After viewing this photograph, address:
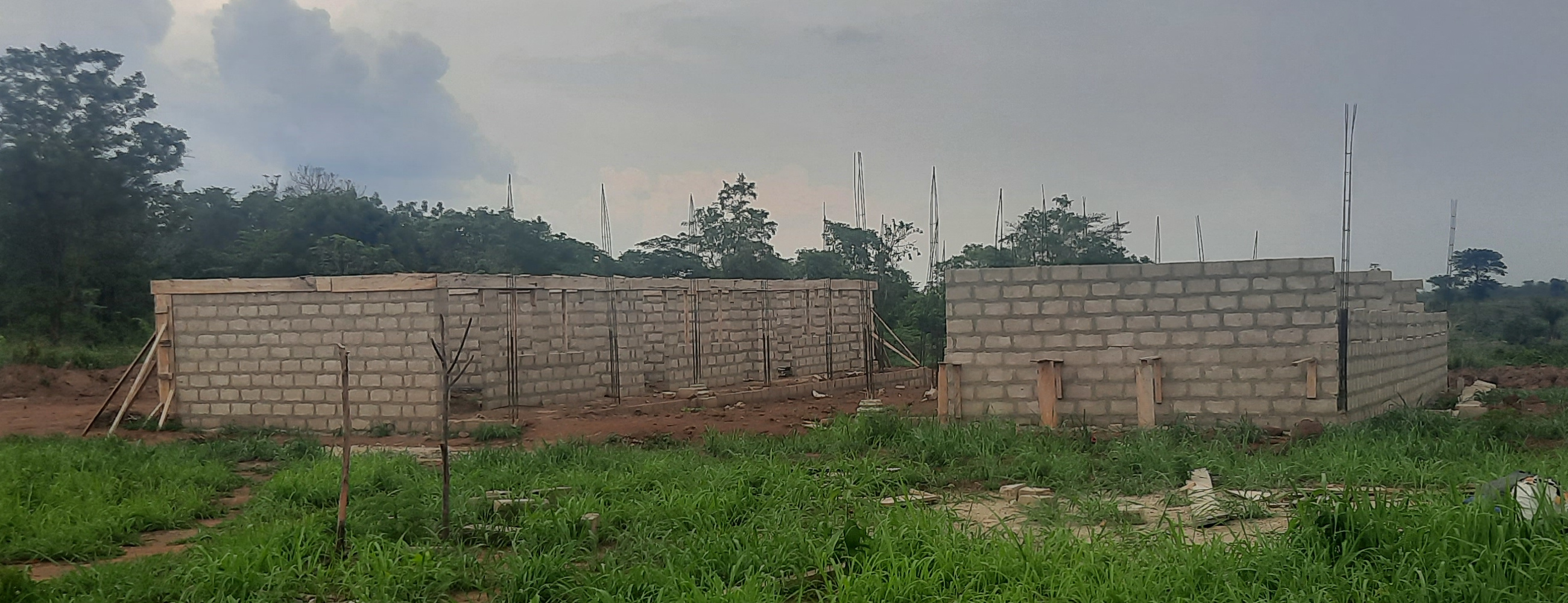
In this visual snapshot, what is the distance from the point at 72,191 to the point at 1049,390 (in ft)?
76.5

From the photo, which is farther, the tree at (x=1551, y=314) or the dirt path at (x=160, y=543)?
the tree at (x=1551, y=314)

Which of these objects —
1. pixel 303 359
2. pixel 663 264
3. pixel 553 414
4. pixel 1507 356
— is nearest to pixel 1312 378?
pixel 553 414

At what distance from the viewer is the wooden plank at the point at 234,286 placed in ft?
40.4

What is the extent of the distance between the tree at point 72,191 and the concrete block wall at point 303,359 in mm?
13577

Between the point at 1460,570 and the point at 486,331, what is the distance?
11271 mm

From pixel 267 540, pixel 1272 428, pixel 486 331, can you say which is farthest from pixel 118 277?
pixel 1272 428

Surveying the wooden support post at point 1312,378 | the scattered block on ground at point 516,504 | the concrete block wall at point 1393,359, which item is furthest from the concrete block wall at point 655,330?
the concrete block wall at point 1393,359

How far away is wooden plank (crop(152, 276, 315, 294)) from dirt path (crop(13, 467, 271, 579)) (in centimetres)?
459

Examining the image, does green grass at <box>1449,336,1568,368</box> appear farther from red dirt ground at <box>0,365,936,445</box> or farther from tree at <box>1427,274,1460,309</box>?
red dirt ground at <box>0,365,936,445</box>

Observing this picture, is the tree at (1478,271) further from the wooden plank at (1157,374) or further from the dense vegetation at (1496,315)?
the wooden plank at (1157,374)

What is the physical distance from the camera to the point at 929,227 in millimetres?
19406

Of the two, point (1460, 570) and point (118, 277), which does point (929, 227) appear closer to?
point (1460, 570)

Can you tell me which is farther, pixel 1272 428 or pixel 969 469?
pixel 1272 428

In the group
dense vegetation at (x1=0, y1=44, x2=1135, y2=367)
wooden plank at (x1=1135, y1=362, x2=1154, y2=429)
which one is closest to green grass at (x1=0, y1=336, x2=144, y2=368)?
dense vegetation at (x1=0, y1=44, x2=1135, y2=367)
